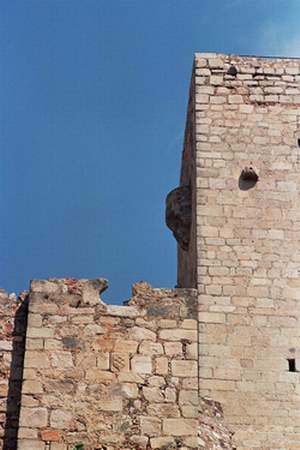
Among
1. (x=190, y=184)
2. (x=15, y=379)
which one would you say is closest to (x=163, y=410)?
(x=15, y=379)

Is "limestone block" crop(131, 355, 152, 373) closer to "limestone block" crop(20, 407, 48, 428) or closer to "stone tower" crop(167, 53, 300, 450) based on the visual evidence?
"limestone block" crop(20, 407, 48, 428)

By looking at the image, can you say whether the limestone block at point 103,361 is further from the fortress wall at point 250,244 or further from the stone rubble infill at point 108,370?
the fortress wall at point 250,244

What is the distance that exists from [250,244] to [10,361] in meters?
3.87

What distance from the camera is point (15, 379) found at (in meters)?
8.63

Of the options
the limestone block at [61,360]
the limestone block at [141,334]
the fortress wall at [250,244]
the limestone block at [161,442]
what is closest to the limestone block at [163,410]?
the limestone block at [161,442]

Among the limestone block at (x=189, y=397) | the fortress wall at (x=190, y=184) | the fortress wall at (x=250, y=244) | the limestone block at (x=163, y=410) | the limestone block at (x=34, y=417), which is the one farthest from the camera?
the fortress wall at (x=190, y=184)

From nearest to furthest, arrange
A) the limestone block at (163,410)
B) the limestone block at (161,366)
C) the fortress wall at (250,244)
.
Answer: the limestone block at (163,410), the limestone block at (161,366), the fortress wall at (250,244)

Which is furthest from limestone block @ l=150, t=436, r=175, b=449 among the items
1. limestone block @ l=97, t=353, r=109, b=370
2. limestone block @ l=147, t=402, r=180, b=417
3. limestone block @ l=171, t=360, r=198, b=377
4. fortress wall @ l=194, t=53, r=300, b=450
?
fortress wall @ l=194, t=53, r=300, b=450

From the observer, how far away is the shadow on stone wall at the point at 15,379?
8453 millimetres

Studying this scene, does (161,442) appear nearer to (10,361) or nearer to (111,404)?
(111,404)

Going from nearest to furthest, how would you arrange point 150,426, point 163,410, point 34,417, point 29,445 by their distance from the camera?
point 29,445 < point 34,417 < point 150,426 < point 163,410

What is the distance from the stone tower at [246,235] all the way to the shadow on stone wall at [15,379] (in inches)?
96.1

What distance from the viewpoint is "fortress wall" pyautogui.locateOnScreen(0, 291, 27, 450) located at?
27.8ft

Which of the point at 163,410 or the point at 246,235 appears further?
the point at 246,235
